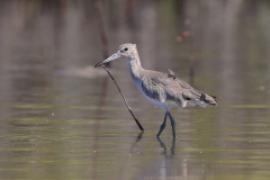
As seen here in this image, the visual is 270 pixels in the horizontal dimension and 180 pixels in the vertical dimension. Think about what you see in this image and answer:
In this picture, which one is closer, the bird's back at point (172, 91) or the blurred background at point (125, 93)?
the blurred background at point (125, 93)

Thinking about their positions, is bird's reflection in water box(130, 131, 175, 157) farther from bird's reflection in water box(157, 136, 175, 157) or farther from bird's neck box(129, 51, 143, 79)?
bird's neck box(129, 51, 143, 79)

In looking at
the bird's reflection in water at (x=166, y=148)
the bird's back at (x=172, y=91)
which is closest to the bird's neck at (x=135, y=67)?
the bird's back at (x=172, y=91)

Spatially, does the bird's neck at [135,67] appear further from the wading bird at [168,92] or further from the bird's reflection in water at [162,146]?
the bird's reflection in water at [162,146]

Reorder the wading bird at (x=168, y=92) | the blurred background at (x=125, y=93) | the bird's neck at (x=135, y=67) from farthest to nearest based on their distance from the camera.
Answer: the bird's neck at (x=135, y=67) < the wading bird at (x=168, y=92) < the blurred background at (x=125, y=93)

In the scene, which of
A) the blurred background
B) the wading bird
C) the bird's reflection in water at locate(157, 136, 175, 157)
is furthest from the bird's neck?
the bird's reflection in water at locate(157, 136, 175, 157)

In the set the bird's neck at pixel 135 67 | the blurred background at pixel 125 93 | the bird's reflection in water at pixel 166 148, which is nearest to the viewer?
the blurred background at pixel 125 93

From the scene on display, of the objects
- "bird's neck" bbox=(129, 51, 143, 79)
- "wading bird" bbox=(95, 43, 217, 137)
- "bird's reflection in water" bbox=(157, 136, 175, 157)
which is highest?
"bird's neck" bbox=(129, 51, 143, 79)

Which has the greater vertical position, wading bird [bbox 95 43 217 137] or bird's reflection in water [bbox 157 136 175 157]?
wading bird [bbox 95 43 217 137]

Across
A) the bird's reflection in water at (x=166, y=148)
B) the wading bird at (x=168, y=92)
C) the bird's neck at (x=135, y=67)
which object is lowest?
the bird's reflection in water at (x=166, y=148)

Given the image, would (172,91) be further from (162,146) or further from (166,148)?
(166,148)

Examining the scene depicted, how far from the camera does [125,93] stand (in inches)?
733

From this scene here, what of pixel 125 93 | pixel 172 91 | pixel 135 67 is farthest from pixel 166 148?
pixel 125 93

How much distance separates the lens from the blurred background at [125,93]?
1220cm

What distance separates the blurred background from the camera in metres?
12.2
